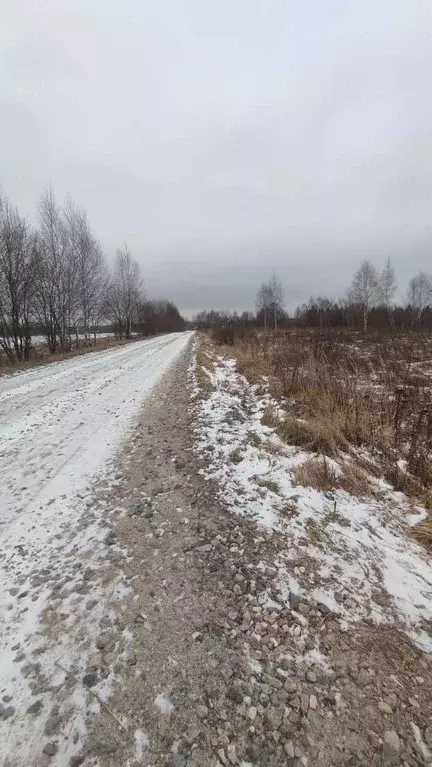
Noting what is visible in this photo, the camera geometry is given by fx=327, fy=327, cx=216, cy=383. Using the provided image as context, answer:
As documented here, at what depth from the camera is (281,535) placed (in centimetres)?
298

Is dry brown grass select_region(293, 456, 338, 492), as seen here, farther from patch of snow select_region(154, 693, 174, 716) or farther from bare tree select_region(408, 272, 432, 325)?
bare tree select_region(408, 272, 432, 325)

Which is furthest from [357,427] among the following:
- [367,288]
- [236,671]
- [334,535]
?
[367,288]

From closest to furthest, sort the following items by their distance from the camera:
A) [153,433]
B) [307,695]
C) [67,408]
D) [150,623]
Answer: [307,695], [150,623], [153,433], [67,408]

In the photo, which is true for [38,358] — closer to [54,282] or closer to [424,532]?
[54,282]

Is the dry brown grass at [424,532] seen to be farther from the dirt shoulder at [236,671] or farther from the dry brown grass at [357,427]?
the dirt shoulder at [236,671]

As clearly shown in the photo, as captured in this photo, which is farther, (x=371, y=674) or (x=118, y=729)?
(x=371, y=674)

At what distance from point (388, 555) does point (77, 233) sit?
29.0 metres

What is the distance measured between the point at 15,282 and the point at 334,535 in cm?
2032

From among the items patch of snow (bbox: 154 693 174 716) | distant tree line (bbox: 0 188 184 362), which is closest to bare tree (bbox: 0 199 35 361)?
distant tree line (bbox: 0 188 184 362)

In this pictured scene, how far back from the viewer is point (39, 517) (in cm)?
329

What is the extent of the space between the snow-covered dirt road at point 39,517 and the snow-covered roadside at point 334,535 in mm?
1449

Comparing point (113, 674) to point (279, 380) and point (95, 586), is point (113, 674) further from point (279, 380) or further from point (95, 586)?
point (279, 380)

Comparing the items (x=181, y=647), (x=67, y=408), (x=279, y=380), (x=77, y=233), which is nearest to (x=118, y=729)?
(x=181, y=647)

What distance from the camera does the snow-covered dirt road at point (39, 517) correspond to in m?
1.80
